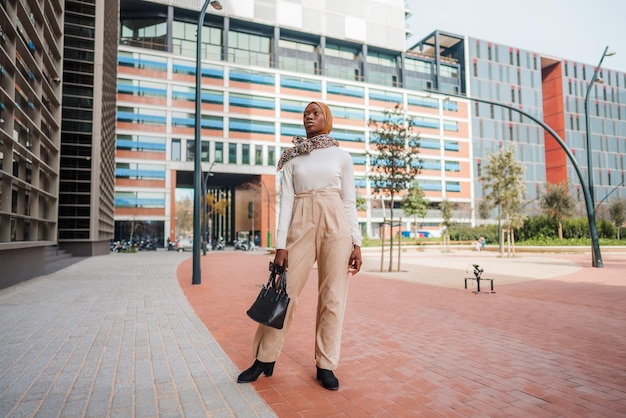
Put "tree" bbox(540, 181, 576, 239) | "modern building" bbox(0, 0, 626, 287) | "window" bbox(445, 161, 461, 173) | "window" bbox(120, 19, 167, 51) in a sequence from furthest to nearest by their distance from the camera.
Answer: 1. "window" bbox(445, 161, 461, 173)
2. "window" bbox(120, 19, 167, 51)
3. "tree" bbox(540, 181, 576, 239)
4. "modern building" bbox(0, 0, 626, 287)

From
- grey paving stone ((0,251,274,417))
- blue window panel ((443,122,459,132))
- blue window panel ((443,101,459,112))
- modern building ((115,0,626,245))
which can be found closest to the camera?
grey paving stone ((0,251,274,417))

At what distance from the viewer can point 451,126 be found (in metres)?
61.0

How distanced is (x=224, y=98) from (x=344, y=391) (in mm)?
47986

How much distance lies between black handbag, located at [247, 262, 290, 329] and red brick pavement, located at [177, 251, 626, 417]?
1.66 feet

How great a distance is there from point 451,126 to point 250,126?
29.6 metres

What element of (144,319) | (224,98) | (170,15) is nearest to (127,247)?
(224,98)

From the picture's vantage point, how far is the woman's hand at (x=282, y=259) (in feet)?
9.80

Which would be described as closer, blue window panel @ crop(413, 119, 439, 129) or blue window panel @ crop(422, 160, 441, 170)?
blue window panel @ crop(422, 160, 441, 170)

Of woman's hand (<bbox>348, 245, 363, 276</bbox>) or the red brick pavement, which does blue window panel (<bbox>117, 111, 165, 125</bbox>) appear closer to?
the red brick pavement

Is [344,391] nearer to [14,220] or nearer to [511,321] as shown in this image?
[511,321]

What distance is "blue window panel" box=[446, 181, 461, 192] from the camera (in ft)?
196

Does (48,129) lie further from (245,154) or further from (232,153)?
(245,154)

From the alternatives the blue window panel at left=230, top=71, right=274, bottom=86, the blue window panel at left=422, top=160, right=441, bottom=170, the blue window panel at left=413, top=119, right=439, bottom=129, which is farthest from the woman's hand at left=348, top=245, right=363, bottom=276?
the blue window panel at left=413, top=119, right=439, bottom=129

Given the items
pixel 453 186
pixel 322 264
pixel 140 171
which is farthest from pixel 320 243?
pixel 453 186
